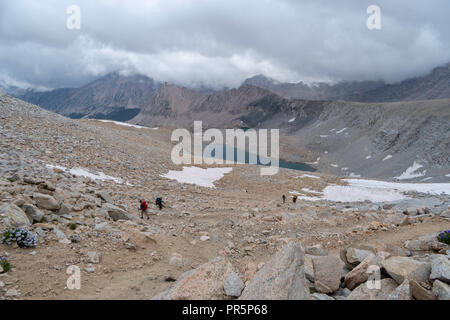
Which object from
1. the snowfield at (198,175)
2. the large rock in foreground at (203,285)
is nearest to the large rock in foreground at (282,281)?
the large rock in foreground at (203,285)

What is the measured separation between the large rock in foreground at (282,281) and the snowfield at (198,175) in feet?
72.1

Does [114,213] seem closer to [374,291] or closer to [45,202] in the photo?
[45,202]

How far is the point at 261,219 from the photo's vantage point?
14070 millimetres

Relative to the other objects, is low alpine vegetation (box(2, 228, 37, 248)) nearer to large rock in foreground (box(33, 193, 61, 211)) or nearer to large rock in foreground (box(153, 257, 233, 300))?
large rock in foreground (box(33, 193, 61, 211))

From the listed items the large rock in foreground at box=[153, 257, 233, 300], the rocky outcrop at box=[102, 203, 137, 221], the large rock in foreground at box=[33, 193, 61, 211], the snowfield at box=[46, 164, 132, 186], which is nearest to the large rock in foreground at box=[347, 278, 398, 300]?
the large rock in foreground at box=[153, 257, 233, 300]

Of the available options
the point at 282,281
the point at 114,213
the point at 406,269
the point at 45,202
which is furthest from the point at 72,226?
the point at 406,269

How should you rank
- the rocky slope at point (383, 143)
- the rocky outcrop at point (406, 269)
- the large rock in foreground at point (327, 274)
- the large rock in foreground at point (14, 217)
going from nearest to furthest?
the rocky outcrop at point (406, 269), the large rock in foreground at point (327, 274), the large rock in foreground at point (14, 217), the rocky slope at point (383, 143)

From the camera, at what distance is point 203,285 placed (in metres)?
5.55

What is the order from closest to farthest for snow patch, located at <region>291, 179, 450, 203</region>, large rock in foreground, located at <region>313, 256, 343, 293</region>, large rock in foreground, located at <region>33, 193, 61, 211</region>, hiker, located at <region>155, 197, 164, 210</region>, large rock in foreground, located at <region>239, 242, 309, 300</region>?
1. large rock in foreground, located at <region>239, 242, 309, 300</region>
2. large rock in foreground, located at <region>313, 256, 343, 293</region>
3. large rock in foreground, located at <region>33, 193, 61, 211</region>
4. hiker, located at <region>155, 197, 164, 210</region>
5. snow patch, located at <region>291, 179, 450, 203</region>

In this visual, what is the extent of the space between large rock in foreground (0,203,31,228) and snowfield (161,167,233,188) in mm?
18604

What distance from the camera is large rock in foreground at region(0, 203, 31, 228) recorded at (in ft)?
24.6

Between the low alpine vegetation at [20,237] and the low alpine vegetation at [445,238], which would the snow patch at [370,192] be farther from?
the low alpine vegetation at [20,237]

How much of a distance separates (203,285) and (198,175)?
27513 millimetres

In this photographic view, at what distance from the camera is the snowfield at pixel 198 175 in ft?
92.9
